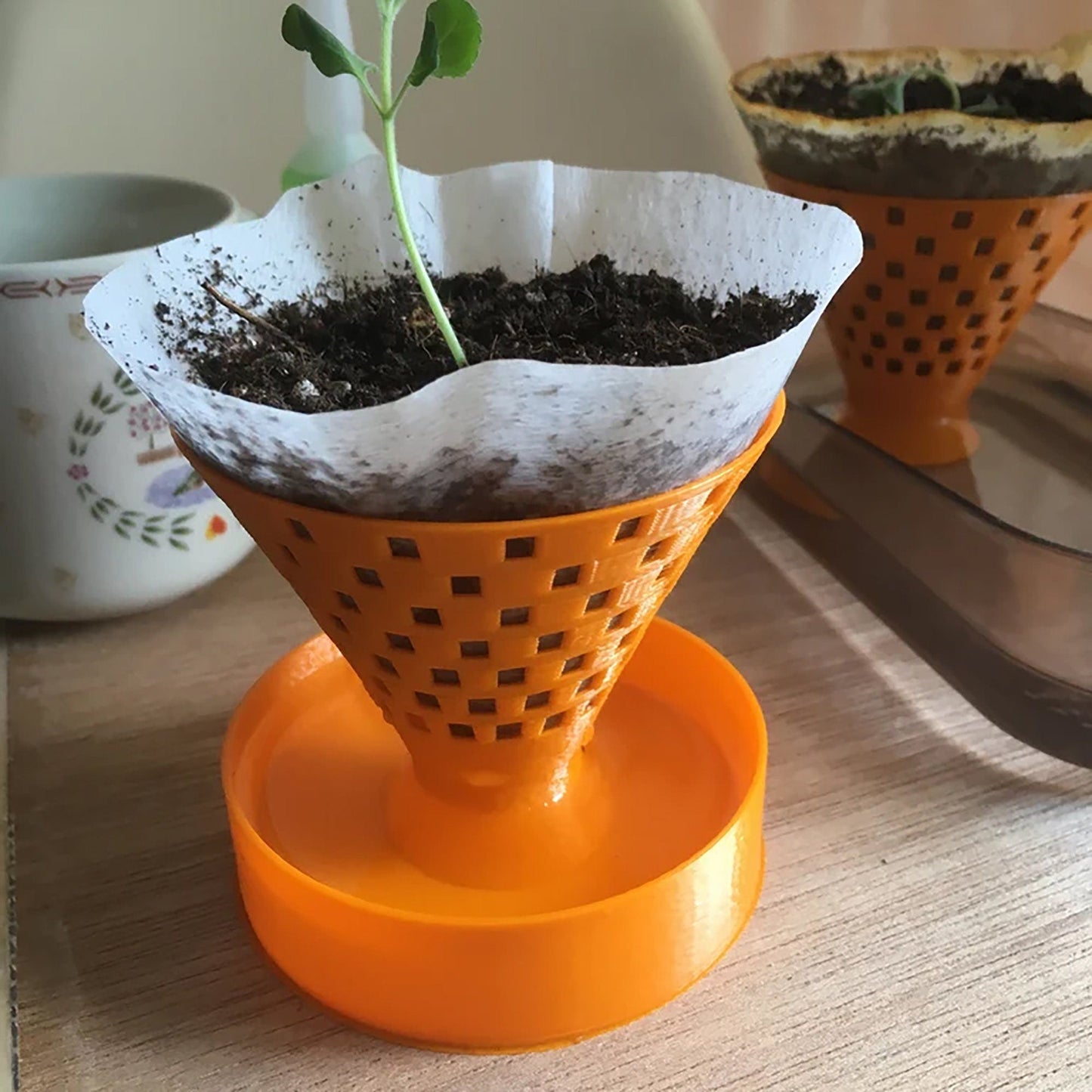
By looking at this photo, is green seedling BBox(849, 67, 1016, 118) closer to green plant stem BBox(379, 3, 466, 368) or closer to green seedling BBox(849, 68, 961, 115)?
green seedling BBox(849, 68, 961, 115)

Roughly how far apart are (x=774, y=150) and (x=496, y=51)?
236 mm

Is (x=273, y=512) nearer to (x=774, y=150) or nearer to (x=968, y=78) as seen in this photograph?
(x=774, y=150)

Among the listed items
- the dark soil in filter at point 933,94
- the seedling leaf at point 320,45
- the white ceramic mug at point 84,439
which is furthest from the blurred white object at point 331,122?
the seedling leaf at point 320,45

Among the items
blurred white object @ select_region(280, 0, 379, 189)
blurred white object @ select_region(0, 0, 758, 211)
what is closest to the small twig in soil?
blurred white object @ select_region(280, 0, 379, 189)

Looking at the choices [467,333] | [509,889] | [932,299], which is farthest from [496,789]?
[932,299]

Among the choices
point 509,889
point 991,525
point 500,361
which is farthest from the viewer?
point 991,525

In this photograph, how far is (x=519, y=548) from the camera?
28cm

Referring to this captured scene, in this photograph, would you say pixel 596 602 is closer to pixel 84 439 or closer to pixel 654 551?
pixel 654 551

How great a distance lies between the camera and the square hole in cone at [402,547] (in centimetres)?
28

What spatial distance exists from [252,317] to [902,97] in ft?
1.25

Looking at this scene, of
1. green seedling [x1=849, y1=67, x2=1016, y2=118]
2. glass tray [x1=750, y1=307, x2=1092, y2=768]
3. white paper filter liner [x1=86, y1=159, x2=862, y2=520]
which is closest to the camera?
white paper filter liner [x1=86, y1=159, x2=862, y2=520]

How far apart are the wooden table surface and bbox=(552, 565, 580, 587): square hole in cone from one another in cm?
14

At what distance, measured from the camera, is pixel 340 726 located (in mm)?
439

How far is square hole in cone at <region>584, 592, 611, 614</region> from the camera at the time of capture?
302 millimetres
